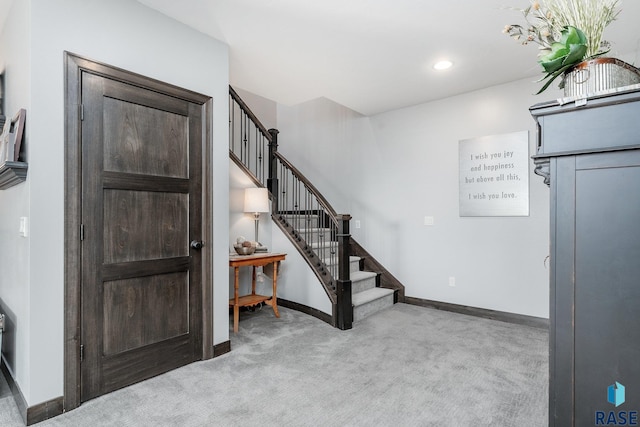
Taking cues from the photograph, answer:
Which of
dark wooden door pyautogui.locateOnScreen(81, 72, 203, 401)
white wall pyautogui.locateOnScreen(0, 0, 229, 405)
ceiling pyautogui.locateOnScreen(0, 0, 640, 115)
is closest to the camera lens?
white wall pyautogui.locateOnScreen(0, 0, 229, 405)

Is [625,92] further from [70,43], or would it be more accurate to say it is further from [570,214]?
[70,43]

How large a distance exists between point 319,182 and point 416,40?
2.95 m

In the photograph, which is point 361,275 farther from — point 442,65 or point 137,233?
point 137,233

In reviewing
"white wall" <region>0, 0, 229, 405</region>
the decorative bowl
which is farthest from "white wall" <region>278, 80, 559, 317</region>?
"white wall" <region>0, 0, 229, 405</region>

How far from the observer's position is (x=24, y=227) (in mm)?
1974

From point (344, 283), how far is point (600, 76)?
9.34 feet

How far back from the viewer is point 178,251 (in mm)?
2566

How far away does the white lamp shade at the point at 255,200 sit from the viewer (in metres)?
3.73

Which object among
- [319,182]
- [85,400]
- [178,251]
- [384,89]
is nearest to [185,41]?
[178,251]

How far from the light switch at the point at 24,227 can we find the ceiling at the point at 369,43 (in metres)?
1.45

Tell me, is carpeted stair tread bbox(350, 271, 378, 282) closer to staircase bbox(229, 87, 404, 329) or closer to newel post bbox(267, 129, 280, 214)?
staircase bbox(229, 87, 404, 329)

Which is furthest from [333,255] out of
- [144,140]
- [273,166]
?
[144,140]

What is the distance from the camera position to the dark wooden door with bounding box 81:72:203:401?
2.13m

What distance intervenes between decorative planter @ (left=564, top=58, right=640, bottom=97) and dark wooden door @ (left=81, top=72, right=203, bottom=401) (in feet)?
7.85
